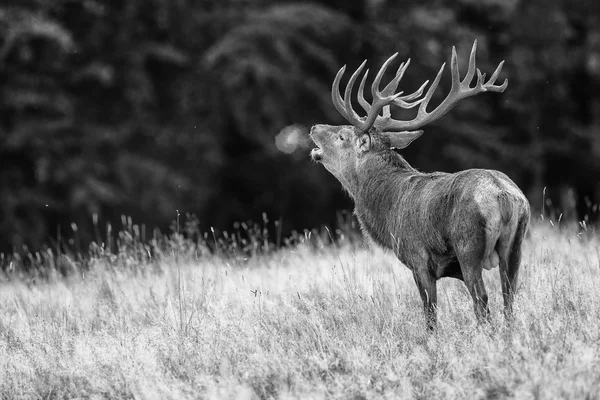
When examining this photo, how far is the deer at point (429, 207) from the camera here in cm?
583

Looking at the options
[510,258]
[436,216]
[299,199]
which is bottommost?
[510,258]

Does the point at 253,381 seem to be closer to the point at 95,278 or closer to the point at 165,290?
the point at 165,290

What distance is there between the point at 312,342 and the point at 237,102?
14.9 meters

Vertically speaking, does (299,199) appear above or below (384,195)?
above

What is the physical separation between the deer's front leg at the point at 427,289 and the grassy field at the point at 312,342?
102 millimetres

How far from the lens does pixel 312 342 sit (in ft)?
19.1

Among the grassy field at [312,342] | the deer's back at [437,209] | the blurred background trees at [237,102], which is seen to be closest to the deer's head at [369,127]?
the deer's back at [437,209]

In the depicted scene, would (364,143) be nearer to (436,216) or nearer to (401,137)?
(401,137)

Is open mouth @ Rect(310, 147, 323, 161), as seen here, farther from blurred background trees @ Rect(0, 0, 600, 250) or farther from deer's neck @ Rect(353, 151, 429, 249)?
blurred background trees @ Rect(0, 0, 600, 250)

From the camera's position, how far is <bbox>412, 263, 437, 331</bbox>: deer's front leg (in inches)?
244

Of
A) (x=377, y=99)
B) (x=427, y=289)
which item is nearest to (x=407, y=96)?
(x=377, y=99)

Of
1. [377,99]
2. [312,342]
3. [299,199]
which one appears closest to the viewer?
[312,342]

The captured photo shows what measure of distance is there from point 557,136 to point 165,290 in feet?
54.6

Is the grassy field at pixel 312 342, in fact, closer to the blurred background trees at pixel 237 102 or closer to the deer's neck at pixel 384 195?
the deer's neck at pixel 384 195
